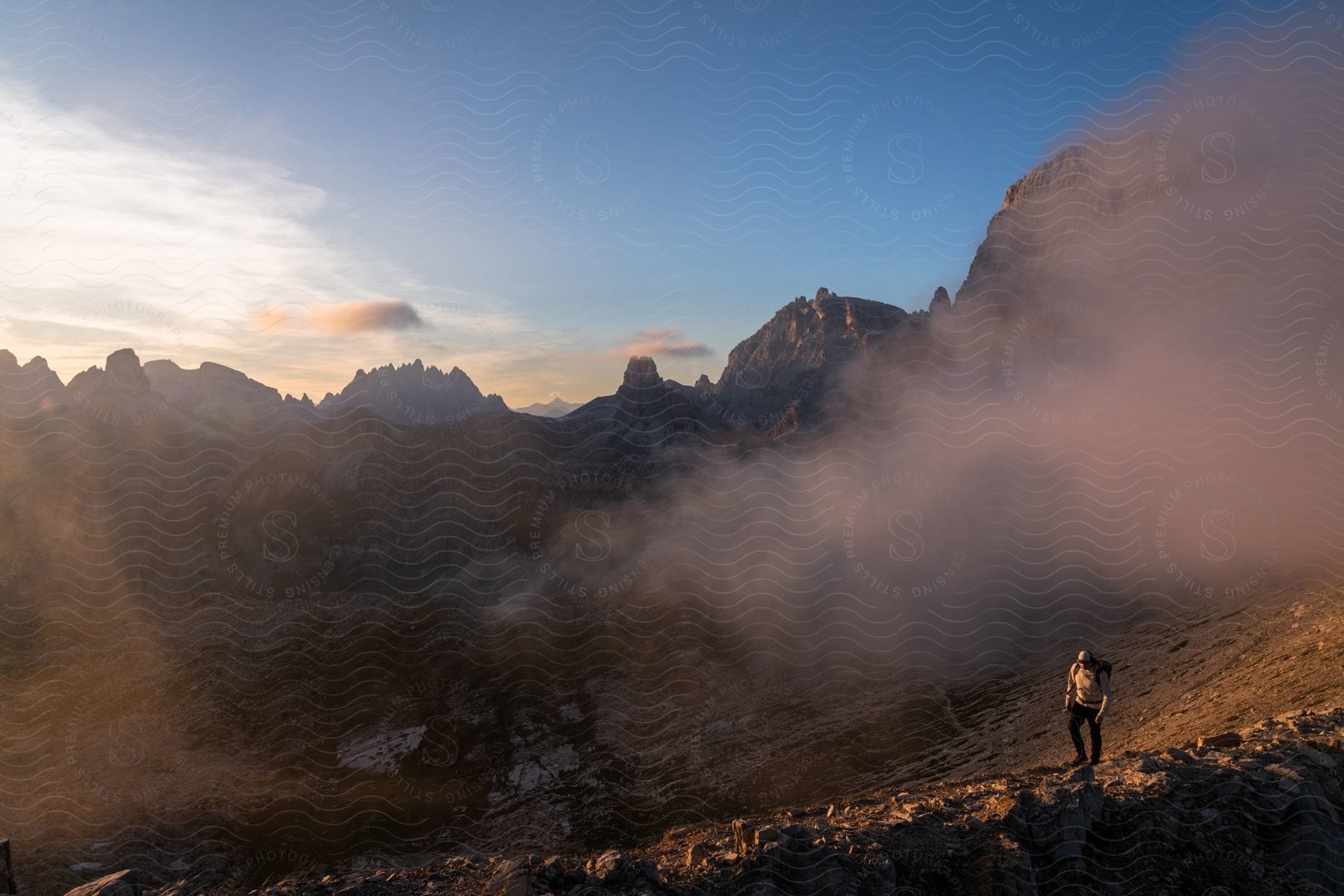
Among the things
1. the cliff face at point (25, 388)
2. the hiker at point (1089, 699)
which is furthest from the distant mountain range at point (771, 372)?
the hiker at point (1089, 699)

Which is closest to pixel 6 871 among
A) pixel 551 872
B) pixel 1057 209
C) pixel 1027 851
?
pixel 551 872

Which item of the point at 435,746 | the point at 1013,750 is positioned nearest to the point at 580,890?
the point at 1013,750

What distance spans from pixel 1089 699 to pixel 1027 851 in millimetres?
7427

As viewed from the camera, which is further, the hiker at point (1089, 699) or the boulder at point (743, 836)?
the hiker at point (1089, 699)

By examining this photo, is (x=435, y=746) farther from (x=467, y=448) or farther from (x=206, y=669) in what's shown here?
(x=467, y=448)

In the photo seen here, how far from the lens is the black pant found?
65.3ft

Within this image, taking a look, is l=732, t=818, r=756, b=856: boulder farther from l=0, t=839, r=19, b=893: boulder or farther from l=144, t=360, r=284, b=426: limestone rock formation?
l=144, t=360, r=284, b=426: limestone rock formation

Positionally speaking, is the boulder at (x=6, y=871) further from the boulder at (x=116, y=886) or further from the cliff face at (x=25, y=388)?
the cliff face at (x=25, y=388)

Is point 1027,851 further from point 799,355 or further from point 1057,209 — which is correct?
point 799,355

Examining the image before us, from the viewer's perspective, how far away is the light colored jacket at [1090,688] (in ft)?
65.5

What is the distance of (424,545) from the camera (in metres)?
90.4

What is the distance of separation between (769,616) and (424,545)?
5041 cm

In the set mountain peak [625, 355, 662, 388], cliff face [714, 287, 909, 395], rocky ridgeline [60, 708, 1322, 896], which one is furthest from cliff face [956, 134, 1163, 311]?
rocky ridgeline [60, 708, 1322, 896]

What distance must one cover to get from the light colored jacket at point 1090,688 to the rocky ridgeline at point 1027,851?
9.51 ft
